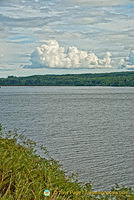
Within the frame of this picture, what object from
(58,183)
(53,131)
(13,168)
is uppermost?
(13,168)

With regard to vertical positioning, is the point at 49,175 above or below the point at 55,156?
above

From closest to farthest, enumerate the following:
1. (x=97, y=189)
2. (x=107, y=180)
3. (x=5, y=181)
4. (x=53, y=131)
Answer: (x=5, y=181)
(x=97, y=189)
(x=107, y=180)
(x=53, y=131)

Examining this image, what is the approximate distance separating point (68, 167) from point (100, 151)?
5.07m

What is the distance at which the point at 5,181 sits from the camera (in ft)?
22.8

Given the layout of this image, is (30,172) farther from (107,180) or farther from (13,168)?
(107,180)

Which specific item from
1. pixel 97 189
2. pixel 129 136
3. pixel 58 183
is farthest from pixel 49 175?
pixel 129 136

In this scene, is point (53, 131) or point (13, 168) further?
point (53, 131)

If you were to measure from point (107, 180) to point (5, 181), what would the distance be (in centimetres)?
1101

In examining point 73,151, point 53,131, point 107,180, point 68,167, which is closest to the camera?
point 107,180

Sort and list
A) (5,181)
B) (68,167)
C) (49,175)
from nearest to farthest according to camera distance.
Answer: (5,181) → (49,175) → (68,167)

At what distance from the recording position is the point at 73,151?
23625mm

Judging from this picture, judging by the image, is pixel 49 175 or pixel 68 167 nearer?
pixel 49 175

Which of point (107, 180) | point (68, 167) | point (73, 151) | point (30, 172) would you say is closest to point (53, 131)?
point (73, 151)

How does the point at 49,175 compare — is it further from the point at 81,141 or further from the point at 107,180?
the point at 81,141
